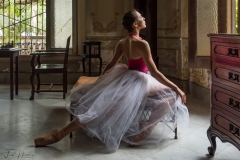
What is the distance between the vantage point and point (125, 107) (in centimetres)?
250

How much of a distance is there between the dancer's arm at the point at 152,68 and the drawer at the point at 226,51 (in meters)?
0.41

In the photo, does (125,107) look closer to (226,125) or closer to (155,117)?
(155,117)

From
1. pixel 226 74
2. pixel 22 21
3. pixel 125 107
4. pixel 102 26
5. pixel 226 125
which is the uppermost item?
pixel 22 21

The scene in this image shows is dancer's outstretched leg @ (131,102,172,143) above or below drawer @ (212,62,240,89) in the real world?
below

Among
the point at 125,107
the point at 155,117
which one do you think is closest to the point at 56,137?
the point at 125,107

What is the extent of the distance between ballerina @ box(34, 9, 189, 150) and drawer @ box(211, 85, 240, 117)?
30 centimetres

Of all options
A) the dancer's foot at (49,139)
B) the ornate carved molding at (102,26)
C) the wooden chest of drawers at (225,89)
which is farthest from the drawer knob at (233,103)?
the ornate carved molding at (102,26)

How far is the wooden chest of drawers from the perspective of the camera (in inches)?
81.6

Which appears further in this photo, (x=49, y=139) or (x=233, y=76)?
(x=49, y=139)

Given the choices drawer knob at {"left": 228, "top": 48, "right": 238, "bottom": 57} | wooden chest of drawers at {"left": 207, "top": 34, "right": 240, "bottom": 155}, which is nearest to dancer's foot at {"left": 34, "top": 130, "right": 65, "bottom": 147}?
wooden chest of drawers at {"left": 207, "top": 34, "right": 240, "bottom": 155}

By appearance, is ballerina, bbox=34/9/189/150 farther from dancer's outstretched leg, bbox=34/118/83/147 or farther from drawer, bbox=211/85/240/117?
drawer, bbox=211/85/240/117

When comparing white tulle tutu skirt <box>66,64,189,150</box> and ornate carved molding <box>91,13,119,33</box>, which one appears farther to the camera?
ornate carved molding <box>91,13,119,33</box>
